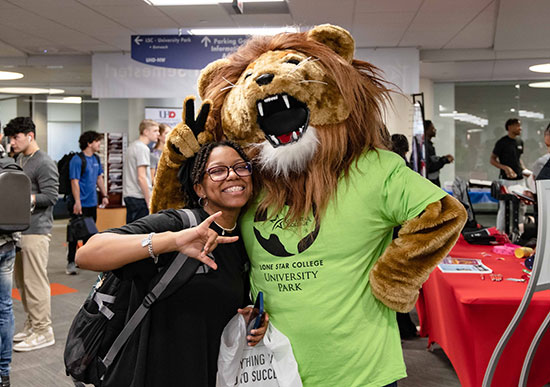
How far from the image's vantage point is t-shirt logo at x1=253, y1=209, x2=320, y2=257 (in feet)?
5.08

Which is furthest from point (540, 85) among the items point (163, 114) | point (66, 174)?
point (66, 174)

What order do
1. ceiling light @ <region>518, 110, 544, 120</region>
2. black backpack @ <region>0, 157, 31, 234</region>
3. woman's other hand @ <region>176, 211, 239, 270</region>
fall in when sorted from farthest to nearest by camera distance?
ceiling light @ <region>518, 110, 544, 120</region>
black backpack @ <region>0, 157, 31, 234</region>
woman's other hand @ <region>176, 211, 239, 270</region>

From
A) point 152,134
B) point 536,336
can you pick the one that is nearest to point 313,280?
point 536,336

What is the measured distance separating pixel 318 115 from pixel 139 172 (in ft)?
15.4

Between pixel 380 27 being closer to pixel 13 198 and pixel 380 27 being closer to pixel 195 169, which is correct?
pixel 13 198

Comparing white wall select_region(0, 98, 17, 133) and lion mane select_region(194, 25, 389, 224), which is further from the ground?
white wall select_region(0, 98, 17, 133)

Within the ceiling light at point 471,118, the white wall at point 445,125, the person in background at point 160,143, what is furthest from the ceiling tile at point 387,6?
the ceiling light at point 471,118

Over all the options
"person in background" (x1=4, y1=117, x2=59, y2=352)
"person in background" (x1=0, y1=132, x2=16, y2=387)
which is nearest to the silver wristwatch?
"person in background" (x1=0, y1=132, x2=16, y2=387)

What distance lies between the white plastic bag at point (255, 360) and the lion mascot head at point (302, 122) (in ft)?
1.14

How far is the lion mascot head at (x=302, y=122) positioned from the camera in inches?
62.8

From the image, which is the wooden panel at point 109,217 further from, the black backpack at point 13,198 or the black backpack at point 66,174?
the black backpack at point 13,198

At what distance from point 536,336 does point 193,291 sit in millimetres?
1505

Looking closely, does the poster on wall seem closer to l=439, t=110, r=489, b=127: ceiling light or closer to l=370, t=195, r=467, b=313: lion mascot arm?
l=439, t=110, r=489, b=127: ceiling light

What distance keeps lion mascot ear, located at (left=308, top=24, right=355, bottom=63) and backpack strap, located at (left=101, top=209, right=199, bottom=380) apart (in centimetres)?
70
